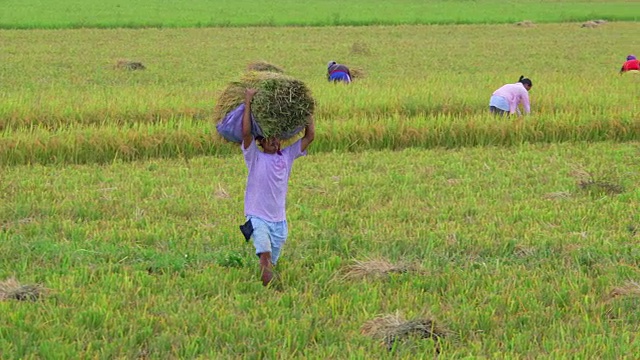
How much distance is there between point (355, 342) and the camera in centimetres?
438

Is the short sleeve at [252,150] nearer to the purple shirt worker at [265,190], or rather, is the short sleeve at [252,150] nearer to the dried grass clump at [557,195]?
the purple shirt worker at [265,190]

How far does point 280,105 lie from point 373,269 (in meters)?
1.17

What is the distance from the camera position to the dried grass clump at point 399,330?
443cm

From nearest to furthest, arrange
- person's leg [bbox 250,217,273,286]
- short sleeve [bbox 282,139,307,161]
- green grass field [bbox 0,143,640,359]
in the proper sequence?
green grass field [bbox 0,143,640,359]
person's leg [bbox 250,217,273,286]
short sleeve [bbox 282,139,307,161]

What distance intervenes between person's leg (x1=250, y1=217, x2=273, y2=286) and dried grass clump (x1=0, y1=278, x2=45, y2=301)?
1.25 metres

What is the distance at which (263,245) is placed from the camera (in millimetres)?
5285

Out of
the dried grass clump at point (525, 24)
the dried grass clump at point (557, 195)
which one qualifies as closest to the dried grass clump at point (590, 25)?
the dried grass clump at point (525, 24)

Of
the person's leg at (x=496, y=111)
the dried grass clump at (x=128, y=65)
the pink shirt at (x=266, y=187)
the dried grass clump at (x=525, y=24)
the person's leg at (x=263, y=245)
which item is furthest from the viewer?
the dried grass clump at (x=525, y=24)

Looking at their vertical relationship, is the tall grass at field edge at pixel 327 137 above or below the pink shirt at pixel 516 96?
below

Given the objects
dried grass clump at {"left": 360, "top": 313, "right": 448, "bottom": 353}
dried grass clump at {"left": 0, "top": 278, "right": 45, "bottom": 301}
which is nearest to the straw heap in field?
dried grass clump at {"left": 360, "top": 313, "right": 448, "bottom": 353}

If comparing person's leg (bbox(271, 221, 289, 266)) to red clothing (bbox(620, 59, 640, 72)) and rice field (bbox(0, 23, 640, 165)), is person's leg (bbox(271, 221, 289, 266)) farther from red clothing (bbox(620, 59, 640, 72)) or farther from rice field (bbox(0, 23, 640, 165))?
red clothing (bbox(620, 59, 640, 72))

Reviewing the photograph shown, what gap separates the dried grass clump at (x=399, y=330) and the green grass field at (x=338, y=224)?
0.13ft

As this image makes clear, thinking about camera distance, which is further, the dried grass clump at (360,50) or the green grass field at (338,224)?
the dried grass clump at (360,50)

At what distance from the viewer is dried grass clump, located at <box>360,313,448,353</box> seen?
4430 mm
